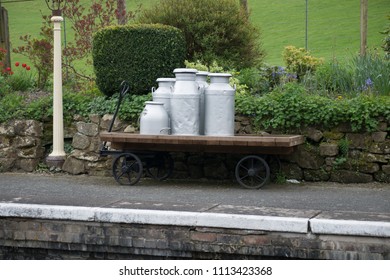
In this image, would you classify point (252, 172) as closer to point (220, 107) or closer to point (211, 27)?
point (220, 107)

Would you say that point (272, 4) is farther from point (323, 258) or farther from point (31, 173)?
point (323, 258)

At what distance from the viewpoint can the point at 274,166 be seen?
9.43 m

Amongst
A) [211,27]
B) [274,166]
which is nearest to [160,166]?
[274,166]

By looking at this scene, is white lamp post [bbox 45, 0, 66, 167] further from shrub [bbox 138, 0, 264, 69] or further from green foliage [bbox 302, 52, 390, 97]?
green foliage [bbox 302, 52, 390, 97]

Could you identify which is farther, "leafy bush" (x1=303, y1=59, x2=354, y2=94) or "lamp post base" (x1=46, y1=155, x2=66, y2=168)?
"leafy bush" (x1=303, y1=59, x2=354, y2=94)

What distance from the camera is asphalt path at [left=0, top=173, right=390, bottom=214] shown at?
7.31m

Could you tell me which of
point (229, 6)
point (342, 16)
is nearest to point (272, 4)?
point (342, 16)

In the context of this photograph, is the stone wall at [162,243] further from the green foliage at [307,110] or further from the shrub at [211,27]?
the shrub at [211,27]

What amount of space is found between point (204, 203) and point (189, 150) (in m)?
1.71

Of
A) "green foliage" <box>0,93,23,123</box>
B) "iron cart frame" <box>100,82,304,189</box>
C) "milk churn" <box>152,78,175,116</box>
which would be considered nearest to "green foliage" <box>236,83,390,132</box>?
"iron cart frame" <box>100,82,304,189</box>

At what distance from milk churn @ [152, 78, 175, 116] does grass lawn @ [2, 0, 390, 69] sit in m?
16.4

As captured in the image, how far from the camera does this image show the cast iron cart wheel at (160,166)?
30.6 feet

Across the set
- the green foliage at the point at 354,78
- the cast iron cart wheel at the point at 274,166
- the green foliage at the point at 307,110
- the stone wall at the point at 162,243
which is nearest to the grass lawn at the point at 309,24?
the green foliage at the point at 354,78

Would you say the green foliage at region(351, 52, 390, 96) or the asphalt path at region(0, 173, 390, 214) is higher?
the green foliage at region(351, 52, 390, 96)
